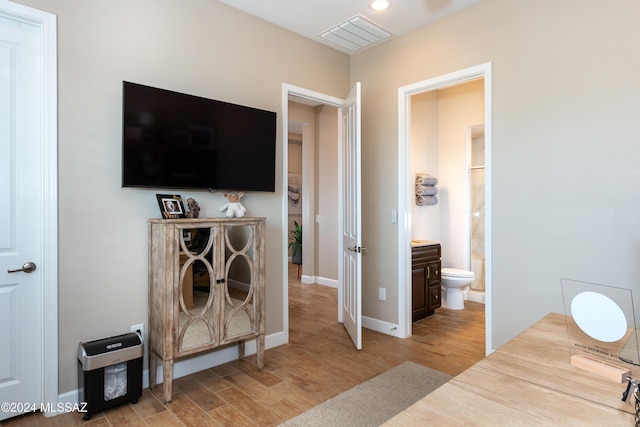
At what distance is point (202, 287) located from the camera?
2.45 m

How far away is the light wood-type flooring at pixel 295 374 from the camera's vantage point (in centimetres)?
216

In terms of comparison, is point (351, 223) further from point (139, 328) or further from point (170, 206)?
point (139, 328)

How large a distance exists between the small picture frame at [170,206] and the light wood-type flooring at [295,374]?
1.19 metres

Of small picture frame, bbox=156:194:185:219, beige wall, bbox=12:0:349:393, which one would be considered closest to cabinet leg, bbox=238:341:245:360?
beige wall, bbox=12:0:349:393

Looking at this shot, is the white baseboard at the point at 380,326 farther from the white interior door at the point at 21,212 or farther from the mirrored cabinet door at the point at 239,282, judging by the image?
the white interior door at the point at 21,212

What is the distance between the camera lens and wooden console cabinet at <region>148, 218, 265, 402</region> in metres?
2.31

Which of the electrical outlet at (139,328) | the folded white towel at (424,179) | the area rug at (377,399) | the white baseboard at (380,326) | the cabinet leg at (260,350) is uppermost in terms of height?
the folded white towel at (424,179)

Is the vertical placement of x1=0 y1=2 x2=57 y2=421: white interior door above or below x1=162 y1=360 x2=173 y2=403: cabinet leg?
above

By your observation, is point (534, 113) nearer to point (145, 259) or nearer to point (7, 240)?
point (145, 259)

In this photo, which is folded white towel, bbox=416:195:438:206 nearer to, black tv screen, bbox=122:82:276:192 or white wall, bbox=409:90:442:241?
white wall, bbox=409:90:442:241

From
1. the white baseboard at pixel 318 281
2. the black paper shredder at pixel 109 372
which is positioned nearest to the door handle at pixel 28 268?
the black paper shredder at pixel 109 372

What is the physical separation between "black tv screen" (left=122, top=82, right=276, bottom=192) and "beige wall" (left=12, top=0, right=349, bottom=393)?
146 mm

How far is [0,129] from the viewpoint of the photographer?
6.84ft

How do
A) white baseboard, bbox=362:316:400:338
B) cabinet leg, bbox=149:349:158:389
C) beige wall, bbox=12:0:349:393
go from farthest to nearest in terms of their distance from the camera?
1. white baseboard, bbox=362:316:400:338
2. cabinet leg, bbox=149:349:158:389
3. beige wall, bbox=12:0:349:393
